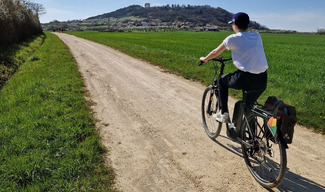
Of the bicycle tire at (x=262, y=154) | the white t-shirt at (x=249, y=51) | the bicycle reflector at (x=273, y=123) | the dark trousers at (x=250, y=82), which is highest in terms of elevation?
the white t-shirt at (x=249, y=51)

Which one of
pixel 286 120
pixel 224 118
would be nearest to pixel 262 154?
pixel 286 120

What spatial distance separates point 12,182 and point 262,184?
3.76m

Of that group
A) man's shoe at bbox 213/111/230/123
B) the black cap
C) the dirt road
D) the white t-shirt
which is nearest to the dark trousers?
the white t-shirt

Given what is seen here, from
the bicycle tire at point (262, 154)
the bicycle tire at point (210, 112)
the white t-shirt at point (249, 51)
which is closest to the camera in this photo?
the bicycle tire at point (262, 154)

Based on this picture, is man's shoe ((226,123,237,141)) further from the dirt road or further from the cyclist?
the cyclist

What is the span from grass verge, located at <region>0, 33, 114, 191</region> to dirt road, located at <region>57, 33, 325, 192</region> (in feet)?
1.11

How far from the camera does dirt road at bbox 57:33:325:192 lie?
3361mm

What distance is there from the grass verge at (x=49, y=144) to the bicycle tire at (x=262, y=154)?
91.0 inches

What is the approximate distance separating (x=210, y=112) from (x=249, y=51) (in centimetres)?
204

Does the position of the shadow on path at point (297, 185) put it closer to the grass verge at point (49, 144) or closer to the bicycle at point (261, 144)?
the bicycle at point (261, 144)

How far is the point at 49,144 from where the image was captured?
4180mm

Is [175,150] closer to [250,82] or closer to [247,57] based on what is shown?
[250,82]

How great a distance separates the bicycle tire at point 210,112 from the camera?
15.4ft

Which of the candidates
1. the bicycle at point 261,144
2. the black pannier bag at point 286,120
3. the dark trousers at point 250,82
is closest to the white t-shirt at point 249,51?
the dark trousers at point 250,82
